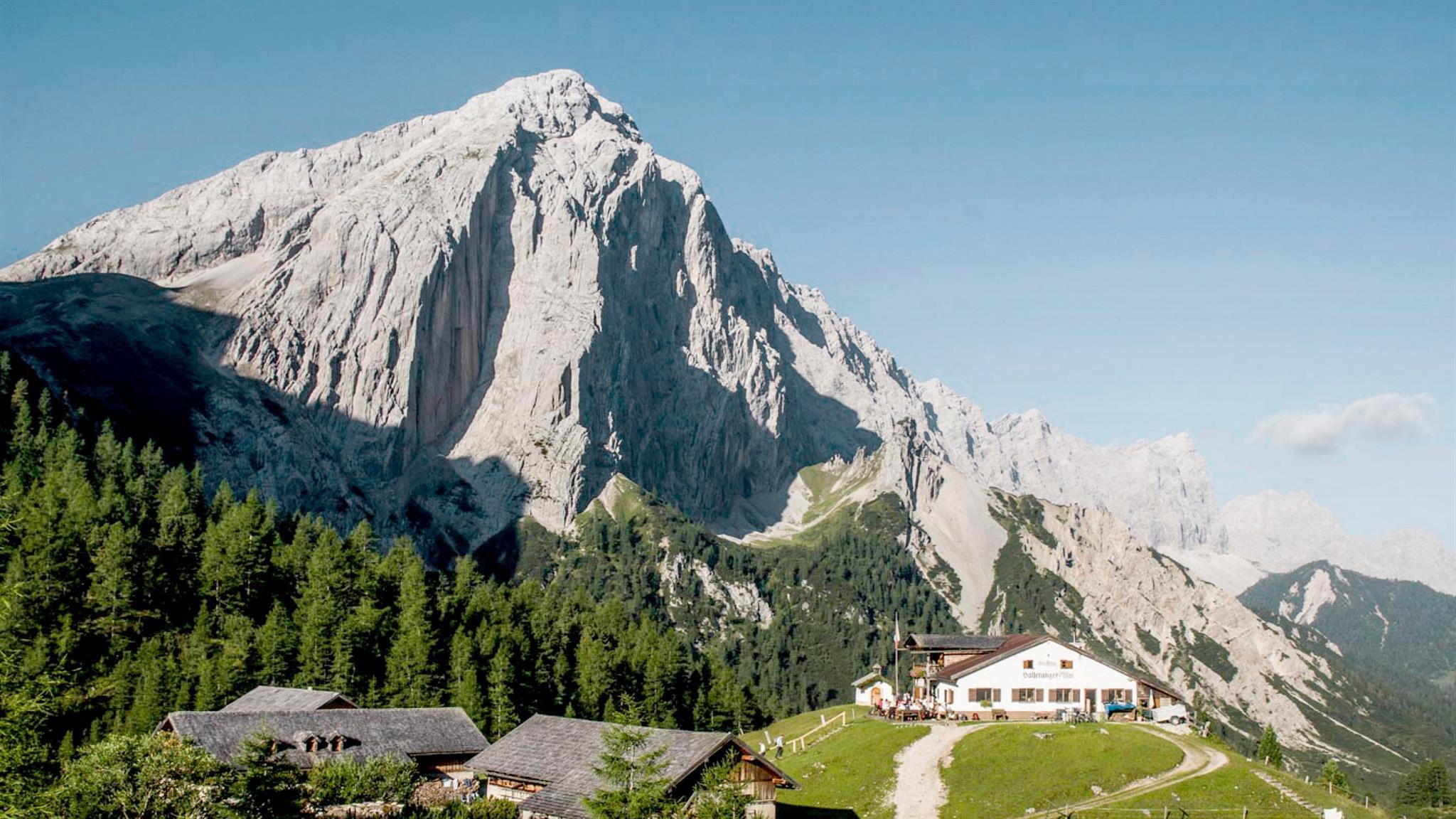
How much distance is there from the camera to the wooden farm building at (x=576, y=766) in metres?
66.8

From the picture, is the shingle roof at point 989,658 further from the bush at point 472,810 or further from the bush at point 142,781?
the bush at point 142,781

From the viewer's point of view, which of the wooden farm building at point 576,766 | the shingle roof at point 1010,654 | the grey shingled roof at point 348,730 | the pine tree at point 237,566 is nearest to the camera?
the wooden farm building at point 576,766

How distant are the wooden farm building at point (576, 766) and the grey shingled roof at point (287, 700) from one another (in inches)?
641

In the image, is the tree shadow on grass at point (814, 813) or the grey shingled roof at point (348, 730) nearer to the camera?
the grey shingled roof at point (348, 730)

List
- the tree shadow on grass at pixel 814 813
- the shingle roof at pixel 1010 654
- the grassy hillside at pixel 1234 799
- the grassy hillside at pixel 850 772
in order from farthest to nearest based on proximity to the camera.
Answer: the shingle roof at pixel 1010 654, the grassy hillside at pixel 850 772, the tree shadow on grass at pixel 814 813, the grassy hillside at pixel 1234 799

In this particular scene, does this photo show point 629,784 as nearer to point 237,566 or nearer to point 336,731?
point 336,731

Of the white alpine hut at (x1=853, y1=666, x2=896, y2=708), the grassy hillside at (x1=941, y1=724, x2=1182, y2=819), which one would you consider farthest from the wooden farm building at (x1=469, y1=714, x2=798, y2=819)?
the white alpine hut at (x1=853, y1=666, x2=896, y2=708)

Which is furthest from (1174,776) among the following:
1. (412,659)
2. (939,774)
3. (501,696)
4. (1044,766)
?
(412,659)

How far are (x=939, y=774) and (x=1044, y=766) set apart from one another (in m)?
7.61

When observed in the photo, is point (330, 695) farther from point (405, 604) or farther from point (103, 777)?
point (405, 604)

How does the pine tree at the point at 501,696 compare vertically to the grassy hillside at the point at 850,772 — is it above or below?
above

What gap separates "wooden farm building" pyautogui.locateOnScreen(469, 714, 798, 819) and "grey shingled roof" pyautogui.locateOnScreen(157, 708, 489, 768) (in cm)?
658

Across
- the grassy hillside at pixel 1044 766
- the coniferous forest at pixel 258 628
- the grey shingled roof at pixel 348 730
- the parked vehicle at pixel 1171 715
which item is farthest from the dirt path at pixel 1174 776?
the coniferous forest at pixel 258 628

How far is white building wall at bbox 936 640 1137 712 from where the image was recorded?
10406 centimetres
